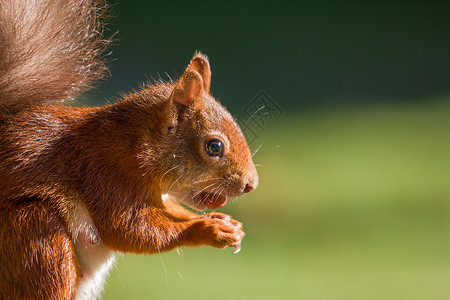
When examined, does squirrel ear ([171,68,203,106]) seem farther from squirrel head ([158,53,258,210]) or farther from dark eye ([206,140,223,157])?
dark eye ([206,140,223,157])

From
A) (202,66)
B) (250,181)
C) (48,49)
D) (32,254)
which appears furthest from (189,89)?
(32,254)

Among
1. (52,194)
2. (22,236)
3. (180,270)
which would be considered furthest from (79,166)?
(180,270)

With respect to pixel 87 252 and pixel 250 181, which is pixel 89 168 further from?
pixel 250 181

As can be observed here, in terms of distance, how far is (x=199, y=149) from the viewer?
1.30 meters

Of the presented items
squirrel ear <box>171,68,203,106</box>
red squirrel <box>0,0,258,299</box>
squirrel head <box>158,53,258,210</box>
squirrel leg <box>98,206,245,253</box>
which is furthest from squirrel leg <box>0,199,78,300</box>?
squirrel ear <box>171,68,203,106</box>

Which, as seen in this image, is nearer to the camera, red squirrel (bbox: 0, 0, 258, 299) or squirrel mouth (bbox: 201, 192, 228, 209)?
red squirrel (bbox: 0, 0, 258, 299)

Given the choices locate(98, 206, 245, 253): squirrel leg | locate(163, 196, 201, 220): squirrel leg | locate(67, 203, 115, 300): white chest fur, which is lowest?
locate(67, 203, 115, 300): white chest fur

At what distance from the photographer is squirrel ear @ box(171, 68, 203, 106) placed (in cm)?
128

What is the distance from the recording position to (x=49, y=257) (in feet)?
3.93

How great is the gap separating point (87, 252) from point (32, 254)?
5.6 inches

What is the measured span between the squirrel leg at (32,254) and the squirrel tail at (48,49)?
10.3 inches

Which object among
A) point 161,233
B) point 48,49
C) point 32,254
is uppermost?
point 48,49

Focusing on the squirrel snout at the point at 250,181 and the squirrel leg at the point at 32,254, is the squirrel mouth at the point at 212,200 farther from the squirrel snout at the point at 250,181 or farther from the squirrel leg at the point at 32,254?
the squirrel leg at the point at 32,254

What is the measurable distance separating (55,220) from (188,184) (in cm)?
30
